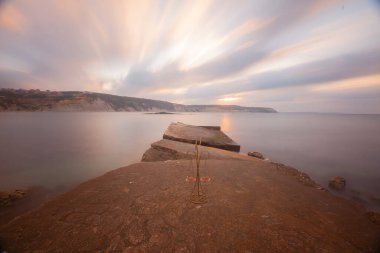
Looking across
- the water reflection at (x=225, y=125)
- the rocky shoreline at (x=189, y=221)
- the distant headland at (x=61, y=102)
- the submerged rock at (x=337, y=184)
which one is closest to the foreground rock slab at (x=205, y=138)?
the submerged rock at (x=337, y=184)

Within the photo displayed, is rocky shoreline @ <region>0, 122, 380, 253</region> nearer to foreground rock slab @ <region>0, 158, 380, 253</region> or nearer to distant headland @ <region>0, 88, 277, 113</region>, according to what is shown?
foreground rock slab @ <region>0, 158, 380, 253</region>

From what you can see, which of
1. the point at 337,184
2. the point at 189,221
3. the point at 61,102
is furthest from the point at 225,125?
the point at 61,102

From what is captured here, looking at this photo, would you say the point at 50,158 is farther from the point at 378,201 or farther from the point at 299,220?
the point at 378,201

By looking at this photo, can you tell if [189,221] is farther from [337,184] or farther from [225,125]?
[225,125]

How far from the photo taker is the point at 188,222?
10.2 feet

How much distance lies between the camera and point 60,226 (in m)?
3.00

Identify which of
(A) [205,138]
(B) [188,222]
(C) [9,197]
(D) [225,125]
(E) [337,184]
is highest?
(B) [188,222]

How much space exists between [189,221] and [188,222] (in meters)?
0.03

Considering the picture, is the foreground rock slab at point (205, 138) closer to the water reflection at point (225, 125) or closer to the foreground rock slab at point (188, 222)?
the foreground rock slab at point (188, 222)

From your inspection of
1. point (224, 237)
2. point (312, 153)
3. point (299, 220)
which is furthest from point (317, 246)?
point (312, 153)

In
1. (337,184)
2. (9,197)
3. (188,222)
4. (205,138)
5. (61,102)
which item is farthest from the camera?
(61,102)

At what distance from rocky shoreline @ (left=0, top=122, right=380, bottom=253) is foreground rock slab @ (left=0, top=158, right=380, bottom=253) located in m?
0.02

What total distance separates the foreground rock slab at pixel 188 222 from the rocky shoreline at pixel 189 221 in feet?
0.05

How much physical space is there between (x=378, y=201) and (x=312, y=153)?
10871 millimetres
